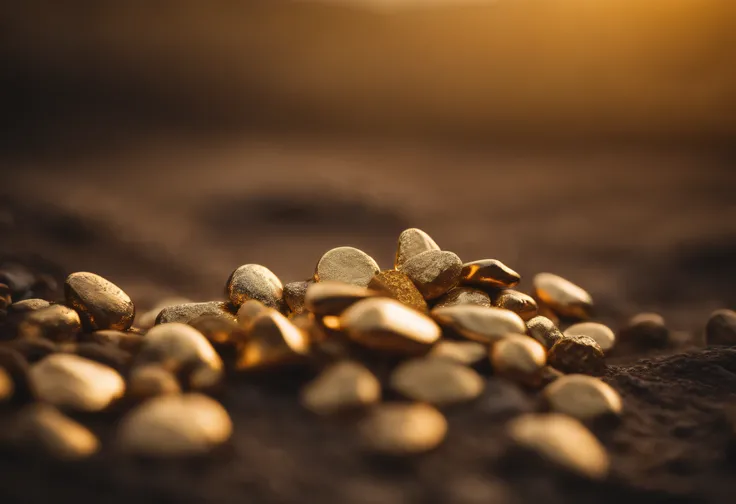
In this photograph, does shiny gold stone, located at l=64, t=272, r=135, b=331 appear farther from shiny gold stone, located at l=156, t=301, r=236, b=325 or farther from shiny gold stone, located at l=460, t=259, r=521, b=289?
shiny gold stone, located at l=460, t=259, r=521, b=289

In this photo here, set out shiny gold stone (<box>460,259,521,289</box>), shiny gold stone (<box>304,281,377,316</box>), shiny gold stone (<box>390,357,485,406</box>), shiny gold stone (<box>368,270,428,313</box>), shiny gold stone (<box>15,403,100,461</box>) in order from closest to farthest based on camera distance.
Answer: shiny gold stone (<box>15,403,100,461</box>), shiny gold stone (<box>390,357,485,406</box>), shiny gold stone (<box>304,281,377,316</box>), shiny gold stone (<box>368,270,428,313</box>), shiny gold stone (<box>460,259,521,289</box>)

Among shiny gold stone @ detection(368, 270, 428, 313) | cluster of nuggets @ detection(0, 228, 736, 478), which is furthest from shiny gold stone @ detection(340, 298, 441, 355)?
shiny gold stone @ detection(368, 270, 428, 313)

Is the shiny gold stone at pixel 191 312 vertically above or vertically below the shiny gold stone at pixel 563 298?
below

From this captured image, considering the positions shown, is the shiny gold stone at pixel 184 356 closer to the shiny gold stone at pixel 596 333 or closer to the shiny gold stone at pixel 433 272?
the shiny gold stone at pixel 433 272

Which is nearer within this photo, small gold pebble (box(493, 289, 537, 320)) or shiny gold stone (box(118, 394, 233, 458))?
shiny gold stone (box(118, 394, 233, 458))

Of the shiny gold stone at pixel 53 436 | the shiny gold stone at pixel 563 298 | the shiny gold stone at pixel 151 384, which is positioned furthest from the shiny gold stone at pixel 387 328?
the shiny gold stone at pixel 563 298

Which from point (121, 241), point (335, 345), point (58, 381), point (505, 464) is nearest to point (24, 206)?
point (121, 241)
